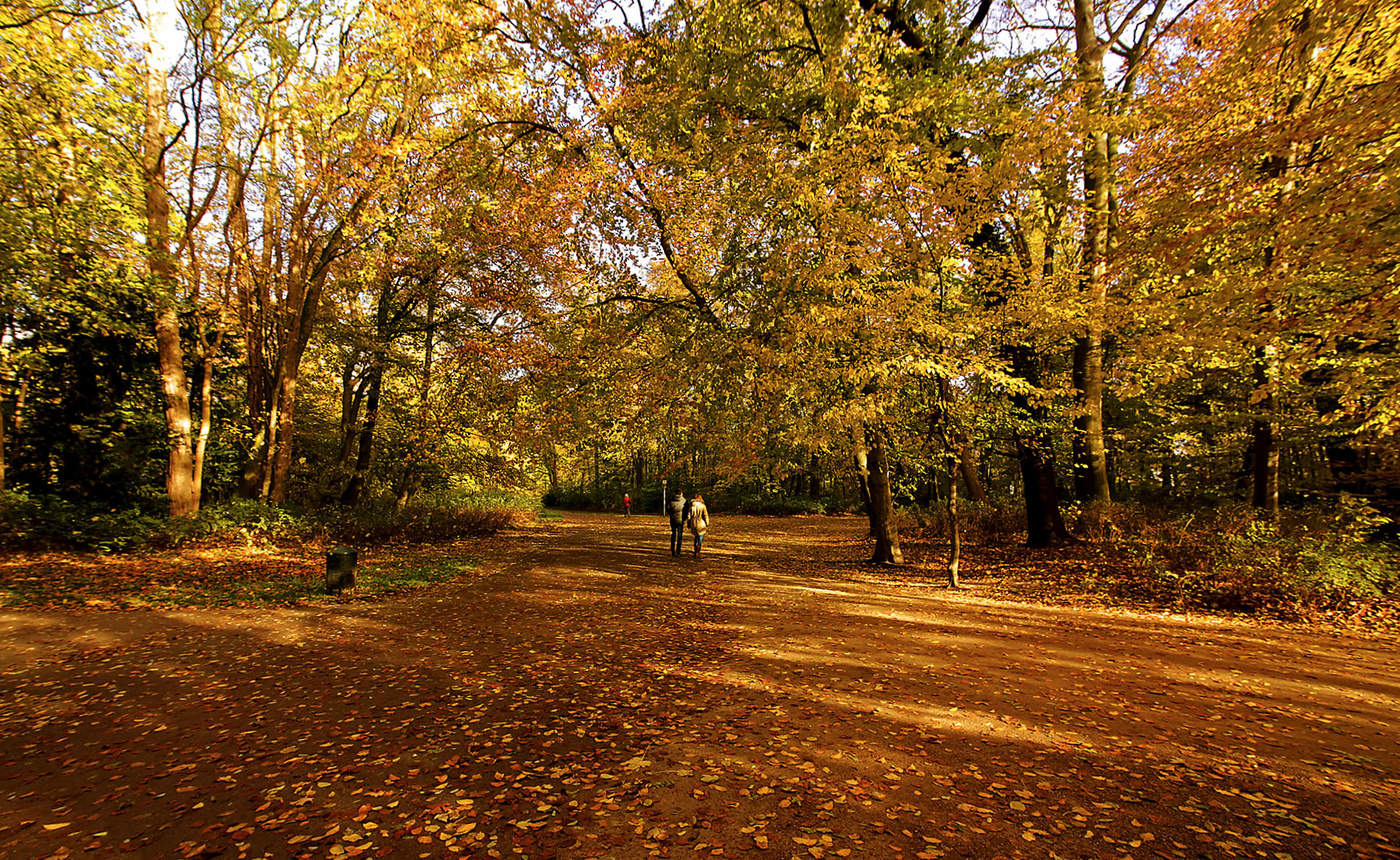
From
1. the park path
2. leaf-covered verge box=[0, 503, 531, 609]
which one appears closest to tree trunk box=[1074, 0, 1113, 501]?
the park path

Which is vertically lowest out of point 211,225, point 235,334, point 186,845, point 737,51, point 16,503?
point 186,845

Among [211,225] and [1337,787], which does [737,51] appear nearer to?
[1337,787]

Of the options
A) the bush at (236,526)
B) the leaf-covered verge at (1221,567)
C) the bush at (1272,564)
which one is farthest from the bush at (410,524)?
the bush at (1272,564)

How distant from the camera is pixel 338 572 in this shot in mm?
9664

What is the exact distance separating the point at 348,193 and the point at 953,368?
14.3 m

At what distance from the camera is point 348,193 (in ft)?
43.8

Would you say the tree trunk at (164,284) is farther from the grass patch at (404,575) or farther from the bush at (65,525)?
the grass patch at (404,575)

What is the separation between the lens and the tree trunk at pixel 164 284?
37.6 ft

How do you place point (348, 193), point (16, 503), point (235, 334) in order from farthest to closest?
1. point (235, 334)
2. point (348, 193)
3. point (16, 503)

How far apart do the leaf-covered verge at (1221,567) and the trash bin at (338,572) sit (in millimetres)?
11623

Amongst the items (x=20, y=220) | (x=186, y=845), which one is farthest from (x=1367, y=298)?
(x=20, y=220)

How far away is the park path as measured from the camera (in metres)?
3.20

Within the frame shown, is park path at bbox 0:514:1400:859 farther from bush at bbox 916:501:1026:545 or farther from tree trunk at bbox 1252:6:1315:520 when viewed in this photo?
bush at bbox 916:501:1026:545

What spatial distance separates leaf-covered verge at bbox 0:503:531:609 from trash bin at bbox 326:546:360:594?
0.20 metres
